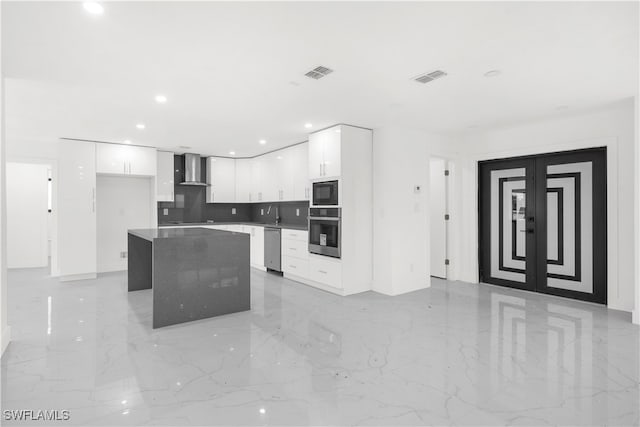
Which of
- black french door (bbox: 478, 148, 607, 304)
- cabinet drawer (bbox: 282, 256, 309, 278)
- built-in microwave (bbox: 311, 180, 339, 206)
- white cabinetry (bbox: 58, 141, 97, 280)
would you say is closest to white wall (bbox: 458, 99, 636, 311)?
black french door (bbox: 478, 148, 607, 304)

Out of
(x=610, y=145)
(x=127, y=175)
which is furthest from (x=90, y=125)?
(x=610, y=145)

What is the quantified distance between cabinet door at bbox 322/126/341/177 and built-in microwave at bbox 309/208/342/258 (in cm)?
56

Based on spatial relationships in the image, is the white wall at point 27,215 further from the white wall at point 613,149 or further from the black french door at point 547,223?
the white wall at point 613,149

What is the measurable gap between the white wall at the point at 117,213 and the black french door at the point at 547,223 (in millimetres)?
6305

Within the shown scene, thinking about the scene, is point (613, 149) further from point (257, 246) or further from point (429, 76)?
point (257, 246)

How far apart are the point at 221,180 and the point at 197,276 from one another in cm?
431

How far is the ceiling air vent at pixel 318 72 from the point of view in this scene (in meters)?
2.95

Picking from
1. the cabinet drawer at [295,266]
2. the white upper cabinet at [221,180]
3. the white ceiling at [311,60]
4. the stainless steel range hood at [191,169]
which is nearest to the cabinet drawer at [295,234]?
the cabinet drawer at [295,266]

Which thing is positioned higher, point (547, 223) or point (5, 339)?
point (547, 223)

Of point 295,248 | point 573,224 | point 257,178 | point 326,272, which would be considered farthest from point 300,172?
point 573,224

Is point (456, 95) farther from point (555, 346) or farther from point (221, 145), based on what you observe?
point (221, 145)

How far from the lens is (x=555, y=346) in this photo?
3.07 m

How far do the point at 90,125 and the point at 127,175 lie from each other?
175 centimetres

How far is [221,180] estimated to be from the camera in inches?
304
